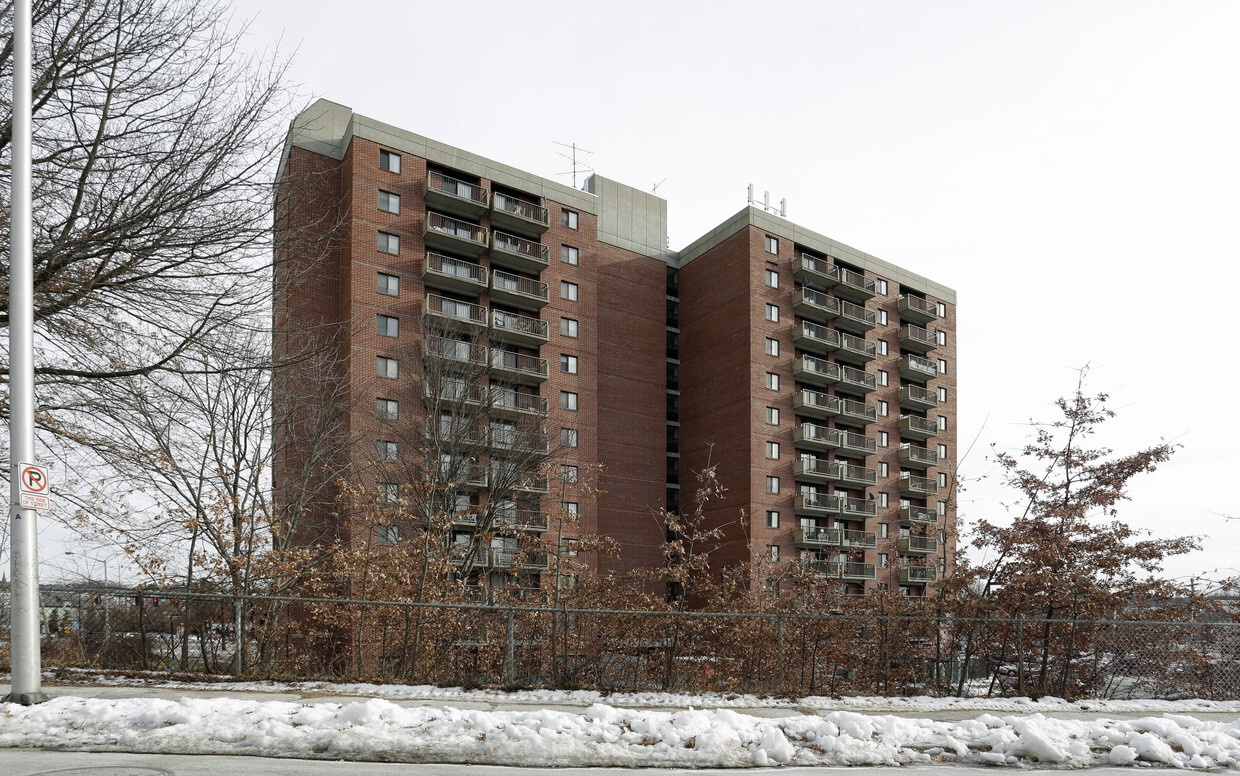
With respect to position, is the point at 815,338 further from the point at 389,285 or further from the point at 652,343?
the point at 389,285

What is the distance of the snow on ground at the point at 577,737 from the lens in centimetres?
765

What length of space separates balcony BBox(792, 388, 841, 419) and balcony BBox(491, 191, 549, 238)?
2235 cm

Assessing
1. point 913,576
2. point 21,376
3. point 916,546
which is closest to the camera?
point 21,376

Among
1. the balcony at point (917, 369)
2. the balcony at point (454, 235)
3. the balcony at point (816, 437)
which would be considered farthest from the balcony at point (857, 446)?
the balcony at point (454, 235)

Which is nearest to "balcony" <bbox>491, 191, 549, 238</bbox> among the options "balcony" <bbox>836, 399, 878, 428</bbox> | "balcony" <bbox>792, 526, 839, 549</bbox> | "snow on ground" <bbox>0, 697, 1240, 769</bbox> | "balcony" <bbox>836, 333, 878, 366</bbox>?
"balcony" <bbox>836, 333, 878, 366</bbox>

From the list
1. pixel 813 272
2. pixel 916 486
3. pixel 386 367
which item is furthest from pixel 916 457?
pixel 386 367

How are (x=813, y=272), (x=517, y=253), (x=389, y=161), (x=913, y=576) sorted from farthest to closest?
(x=913, y=576), (x=813, y=272), (x=517, y=253), (x=389, y=161)

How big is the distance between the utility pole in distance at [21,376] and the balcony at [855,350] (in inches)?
2348

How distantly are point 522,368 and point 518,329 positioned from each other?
241cm

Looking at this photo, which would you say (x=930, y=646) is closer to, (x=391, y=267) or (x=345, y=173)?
(x=391, y=267)

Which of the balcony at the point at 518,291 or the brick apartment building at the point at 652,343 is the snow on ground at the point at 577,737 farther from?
the balcony at the point at 518,291

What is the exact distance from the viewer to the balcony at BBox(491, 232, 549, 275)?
51.1 metres

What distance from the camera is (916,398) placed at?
68250mm

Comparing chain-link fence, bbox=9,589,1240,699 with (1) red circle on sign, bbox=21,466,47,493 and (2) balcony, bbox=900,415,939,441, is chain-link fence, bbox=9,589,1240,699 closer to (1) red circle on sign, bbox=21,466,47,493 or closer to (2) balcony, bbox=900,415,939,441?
(1) red circle on sign, bbox=21,466,47,493
